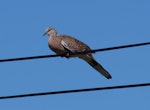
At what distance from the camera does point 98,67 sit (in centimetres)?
1180

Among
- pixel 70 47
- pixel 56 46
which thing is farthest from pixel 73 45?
pixel 56 46

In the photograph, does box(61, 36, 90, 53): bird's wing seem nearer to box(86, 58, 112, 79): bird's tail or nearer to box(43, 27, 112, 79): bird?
box(43, 27, 112, 79): bird

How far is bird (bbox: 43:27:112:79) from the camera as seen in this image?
12008 millimetres

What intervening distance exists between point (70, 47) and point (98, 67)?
0.79m

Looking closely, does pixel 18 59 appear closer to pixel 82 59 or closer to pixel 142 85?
pixel 142 85

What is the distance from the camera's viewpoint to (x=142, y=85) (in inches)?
333

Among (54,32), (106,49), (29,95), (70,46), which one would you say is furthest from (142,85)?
(54,32)

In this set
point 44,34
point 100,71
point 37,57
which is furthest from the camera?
point 44,34

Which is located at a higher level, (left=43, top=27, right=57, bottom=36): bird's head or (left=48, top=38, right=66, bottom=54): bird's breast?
(left=43, top=27, right=57, bottom=36): bird's head

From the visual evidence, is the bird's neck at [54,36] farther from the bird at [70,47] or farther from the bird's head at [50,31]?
the bird's head at [50,31]

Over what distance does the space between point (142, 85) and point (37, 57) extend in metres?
1.54

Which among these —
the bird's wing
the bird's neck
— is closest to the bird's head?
the bird's neck

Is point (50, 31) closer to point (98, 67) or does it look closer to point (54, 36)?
point (54, 36)

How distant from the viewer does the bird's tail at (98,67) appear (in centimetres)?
1147
